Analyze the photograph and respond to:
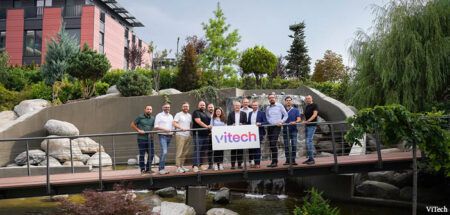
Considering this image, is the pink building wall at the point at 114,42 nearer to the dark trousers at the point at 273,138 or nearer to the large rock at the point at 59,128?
Result: the large rock at the point at 59,128

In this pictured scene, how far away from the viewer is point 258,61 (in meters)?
21.7

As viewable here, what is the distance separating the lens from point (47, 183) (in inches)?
330

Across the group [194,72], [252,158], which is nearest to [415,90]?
[252,158]

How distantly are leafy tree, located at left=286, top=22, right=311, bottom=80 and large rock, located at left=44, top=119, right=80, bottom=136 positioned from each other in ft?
68.8

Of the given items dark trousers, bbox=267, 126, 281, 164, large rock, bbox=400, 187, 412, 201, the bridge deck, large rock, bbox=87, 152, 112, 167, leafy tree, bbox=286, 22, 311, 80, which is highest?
leafy tree, bbox=286, 22, 311, 80

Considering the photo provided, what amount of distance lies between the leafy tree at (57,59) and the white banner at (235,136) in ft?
52.3

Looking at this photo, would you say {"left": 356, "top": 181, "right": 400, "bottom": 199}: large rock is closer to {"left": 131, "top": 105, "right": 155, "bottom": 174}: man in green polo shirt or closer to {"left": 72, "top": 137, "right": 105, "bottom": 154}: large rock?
{"left": 131, "top": 105, "right": 155, "bottom": 174}: man in green polo shirt

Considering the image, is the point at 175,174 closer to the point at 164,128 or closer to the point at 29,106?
the point at 164,128

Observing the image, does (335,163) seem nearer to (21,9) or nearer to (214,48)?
(214,48)

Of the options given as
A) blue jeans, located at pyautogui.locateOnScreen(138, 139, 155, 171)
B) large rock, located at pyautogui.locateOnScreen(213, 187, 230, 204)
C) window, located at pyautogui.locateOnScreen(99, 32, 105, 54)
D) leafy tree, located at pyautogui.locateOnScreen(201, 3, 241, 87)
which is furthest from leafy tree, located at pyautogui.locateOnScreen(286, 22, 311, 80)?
blue jeans, located at pyautogui.locateOnScreen(138, 139, 155, 171)

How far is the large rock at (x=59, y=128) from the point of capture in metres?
16.8

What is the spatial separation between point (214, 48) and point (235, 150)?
1621 centimetres

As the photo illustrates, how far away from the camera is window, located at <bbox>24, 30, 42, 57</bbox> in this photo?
120ft

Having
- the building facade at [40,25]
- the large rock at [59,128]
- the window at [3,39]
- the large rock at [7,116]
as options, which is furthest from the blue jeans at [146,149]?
the window at [3,39]
